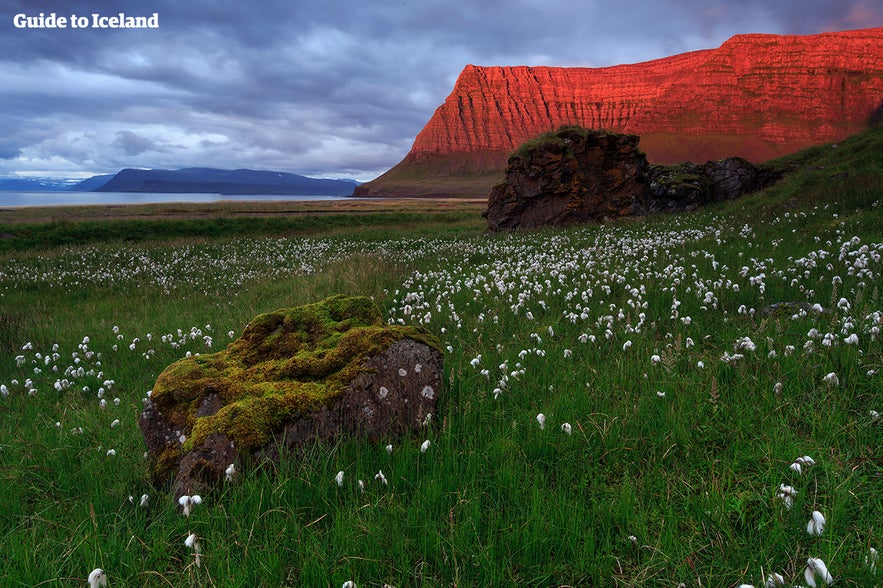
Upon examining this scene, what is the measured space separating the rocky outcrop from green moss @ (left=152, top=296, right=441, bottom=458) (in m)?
23.7

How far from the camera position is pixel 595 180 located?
27.7 m

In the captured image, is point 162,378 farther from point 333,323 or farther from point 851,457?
point 851,457

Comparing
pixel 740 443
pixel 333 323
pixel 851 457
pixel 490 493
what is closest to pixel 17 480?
pixel 333 323

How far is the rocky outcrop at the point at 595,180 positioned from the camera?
26234mm

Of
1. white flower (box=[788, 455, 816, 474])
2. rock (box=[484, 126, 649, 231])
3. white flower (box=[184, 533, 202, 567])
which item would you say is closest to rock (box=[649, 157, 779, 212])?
rock (box=[484, 126, 649, 231])

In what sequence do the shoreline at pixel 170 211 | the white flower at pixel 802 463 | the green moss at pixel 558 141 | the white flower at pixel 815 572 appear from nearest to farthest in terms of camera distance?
the white flower at pixel 815 572 < the white flower at pixel 802 463 < the green moss at pixel 558 141 < the shoreline at pixel 170 211

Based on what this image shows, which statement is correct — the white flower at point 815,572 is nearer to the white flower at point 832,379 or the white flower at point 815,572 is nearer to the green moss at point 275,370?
the white flower at point 832,379

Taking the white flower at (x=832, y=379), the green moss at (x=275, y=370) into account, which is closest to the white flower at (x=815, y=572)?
the white flower at (x=832, y=379)

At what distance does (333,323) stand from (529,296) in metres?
4.54

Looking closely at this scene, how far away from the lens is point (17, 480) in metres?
4.06

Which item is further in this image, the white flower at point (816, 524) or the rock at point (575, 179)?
the rock at point (575, 179)

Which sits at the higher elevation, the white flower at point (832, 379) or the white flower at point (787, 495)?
Answer: the white flower at point (832, 379)

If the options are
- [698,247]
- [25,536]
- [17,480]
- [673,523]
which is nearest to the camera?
[673,523]

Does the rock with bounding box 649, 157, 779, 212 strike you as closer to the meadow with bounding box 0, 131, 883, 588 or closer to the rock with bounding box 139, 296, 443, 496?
the meadow with bounding box 0, 131, 883, 588
